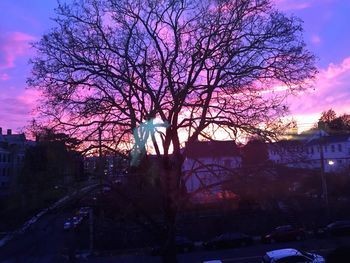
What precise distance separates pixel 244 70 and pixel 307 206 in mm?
28952

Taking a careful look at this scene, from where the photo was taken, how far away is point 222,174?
17.5 m

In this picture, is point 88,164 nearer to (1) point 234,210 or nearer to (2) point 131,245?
(2) point 131,245

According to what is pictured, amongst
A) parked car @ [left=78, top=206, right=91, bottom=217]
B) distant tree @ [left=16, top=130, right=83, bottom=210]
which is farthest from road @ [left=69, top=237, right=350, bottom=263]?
distant tree @ [left=16, top=130, right=83, bottom=210]

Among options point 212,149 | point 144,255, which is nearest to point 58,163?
point 212,149

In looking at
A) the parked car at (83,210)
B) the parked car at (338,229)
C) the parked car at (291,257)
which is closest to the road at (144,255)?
the parked car at (338,229)

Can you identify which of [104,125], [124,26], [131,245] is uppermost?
[124,26]

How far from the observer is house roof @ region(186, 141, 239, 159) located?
1698 cm

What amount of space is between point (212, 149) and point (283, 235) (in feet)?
74.8

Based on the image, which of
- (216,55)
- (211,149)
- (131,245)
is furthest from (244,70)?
(131,245)

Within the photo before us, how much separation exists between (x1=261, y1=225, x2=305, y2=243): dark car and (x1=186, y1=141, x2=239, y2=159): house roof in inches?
868

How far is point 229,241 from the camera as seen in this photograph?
37469 millimetres

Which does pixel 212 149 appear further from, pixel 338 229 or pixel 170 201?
pixel 338 229

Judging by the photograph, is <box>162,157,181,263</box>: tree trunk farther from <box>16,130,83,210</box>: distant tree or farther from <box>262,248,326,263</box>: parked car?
<box>262,248,326,263</box>: parked car

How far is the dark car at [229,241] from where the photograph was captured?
122 feet
